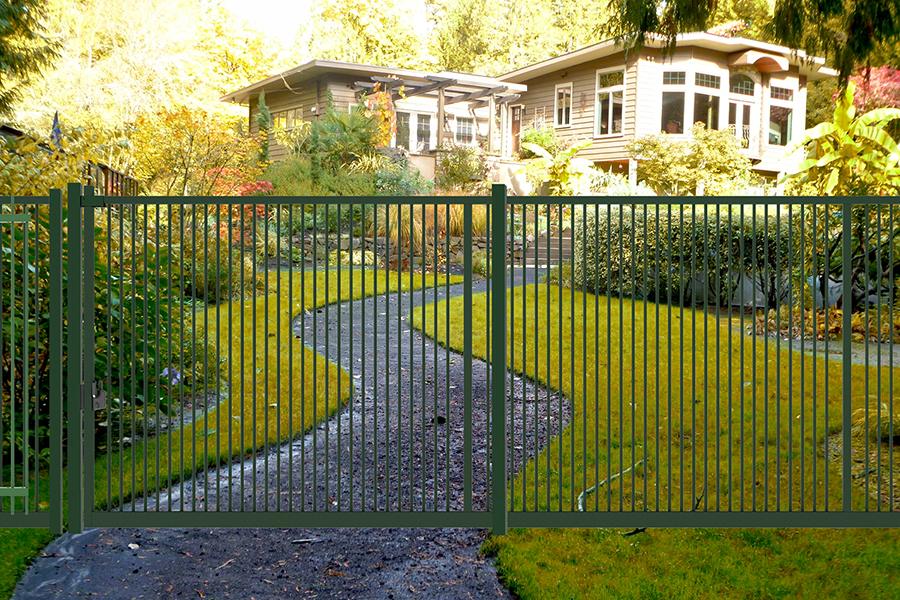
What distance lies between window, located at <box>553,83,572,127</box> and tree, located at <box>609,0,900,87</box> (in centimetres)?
2060

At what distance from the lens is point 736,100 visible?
25391 millimetres

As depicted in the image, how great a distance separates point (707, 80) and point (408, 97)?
8.79 metres

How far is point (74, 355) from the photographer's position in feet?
15.7

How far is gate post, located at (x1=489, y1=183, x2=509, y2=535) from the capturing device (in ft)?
15.8

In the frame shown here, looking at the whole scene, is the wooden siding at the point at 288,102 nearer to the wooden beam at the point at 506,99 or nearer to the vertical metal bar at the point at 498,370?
the wooden beam at the point at 506,99

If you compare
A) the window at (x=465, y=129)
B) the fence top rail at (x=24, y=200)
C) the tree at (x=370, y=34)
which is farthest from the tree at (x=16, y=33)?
the tree at (x=370, y=34)

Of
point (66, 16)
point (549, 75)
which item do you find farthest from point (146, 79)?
point (549, 75)

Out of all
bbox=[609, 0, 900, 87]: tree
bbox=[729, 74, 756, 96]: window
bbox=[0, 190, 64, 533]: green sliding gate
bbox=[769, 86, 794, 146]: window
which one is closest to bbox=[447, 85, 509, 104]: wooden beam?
bbox=[729, 74, 756, 96]: window

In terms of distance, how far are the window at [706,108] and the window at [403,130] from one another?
855 centimetres

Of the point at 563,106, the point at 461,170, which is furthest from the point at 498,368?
the point at 563,106

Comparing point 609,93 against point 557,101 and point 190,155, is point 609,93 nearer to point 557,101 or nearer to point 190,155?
point 557,101

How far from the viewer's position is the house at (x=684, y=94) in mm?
24594

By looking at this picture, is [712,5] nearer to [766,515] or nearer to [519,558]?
[766,515]

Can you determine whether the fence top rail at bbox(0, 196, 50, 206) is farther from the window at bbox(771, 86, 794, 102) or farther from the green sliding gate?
the window at bbox(771, 86, 794, 102)
